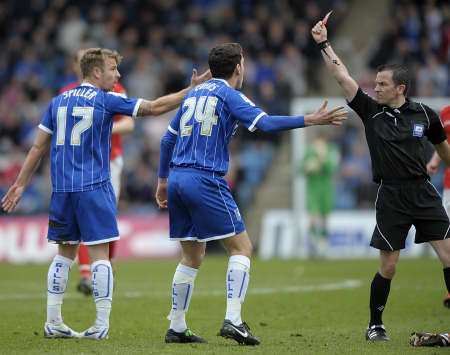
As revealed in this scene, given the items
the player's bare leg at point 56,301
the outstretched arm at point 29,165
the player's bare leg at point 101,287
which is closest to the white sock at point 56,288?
the player's bare leg at point 56,301

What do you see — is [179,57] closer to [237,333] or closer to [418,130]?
[418,130]

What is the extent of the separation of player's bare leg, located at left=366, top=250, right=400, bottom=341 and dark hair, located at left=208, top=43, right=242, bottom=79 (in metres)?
2.15

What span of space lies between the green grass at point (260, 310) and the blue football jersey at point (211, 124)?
158cm

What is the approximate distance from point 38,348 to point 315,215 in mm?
12892

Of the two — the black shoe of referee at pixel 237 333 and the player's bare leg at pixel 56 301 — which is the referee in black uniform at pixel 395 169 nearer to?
the black shoe of referee at pixel 237 333

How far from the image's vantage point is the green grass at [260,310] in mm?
8387

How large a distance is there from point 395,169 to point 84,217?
2806mm

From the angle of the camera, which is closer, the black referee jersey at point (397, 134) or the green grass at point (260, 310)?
the green grass at point (260, 310)

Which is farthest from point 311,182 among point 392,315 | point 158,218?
point 392,315

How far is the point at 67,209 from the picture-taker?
884 centimetres

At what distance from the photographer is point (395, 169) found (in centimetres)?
889

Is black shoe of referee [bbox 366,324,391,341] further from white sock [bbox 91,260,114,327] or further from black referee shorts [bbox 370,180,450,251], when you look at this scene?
white sock [bbox 91,260,114,327]

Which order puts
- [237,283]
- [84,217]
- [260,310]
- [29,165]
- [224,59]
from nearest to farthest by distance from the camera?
1. [237,283]
2. [224,59]
3. [84,217]
4. [29,165]
5. [260,310]

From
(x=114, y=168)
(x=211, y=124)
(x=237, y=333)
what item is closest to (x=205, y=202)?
(x=211, y=124)
